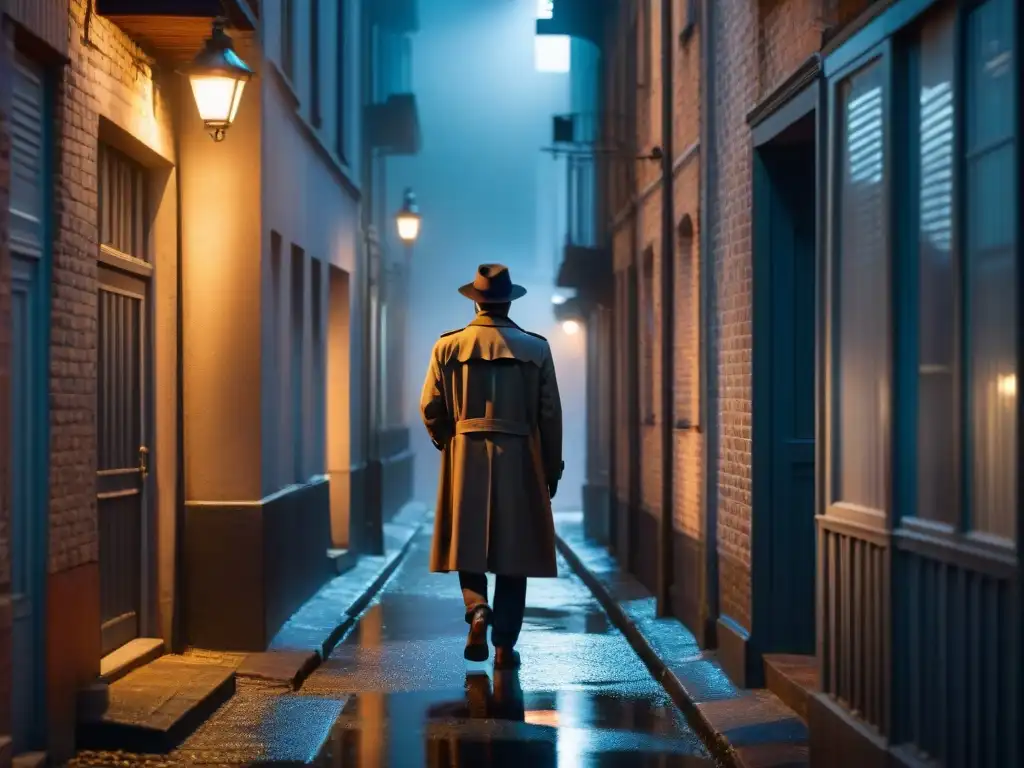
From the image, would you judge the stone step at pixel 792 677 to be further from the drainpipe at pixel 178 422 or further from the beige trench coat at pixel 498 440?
the drainpipe at pixel 178 422

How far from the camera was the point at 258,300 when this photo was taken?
34.5 feet

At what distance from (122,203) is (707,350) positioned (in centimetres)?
362

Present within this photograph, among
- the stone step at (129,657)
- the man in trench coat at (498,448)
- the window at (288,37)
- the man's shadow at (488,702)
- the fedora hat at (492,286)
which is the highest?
the window at (288,37)

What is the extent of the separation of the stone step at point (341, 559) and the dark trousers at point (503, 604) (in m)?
4.86

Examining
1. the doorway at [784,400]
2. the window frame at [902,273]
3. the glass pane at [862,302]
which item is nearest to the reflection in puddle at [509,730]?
the doorway at [784,400]

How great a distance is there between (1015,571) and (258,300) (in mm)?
6549

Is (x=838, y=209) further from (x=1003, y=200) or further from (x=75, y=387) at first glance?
(x=75, y=387)

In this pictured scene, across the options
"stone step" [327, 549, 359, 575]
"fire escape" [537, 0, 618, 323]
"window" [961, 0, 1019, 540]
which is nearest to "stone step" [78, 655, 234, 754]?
"window" [961, 0, 1019, 540]

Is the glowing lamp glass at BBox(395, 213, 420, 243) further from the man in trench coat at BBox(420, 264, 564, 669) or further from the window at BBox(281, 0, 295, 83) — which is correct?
the man in trench coat at BBox(420, 264, 564, 669)

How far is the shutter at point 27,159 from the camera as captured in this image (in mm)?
6883

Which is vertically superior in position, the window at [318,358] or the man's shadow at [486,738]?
the window at [318,358]

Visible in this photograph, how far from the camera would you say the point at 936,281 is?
18.9 ft

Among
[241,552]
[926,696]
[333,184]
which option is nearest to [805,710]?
[926,696]

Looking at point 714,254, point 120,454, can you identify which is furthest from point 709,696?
point 120,454
